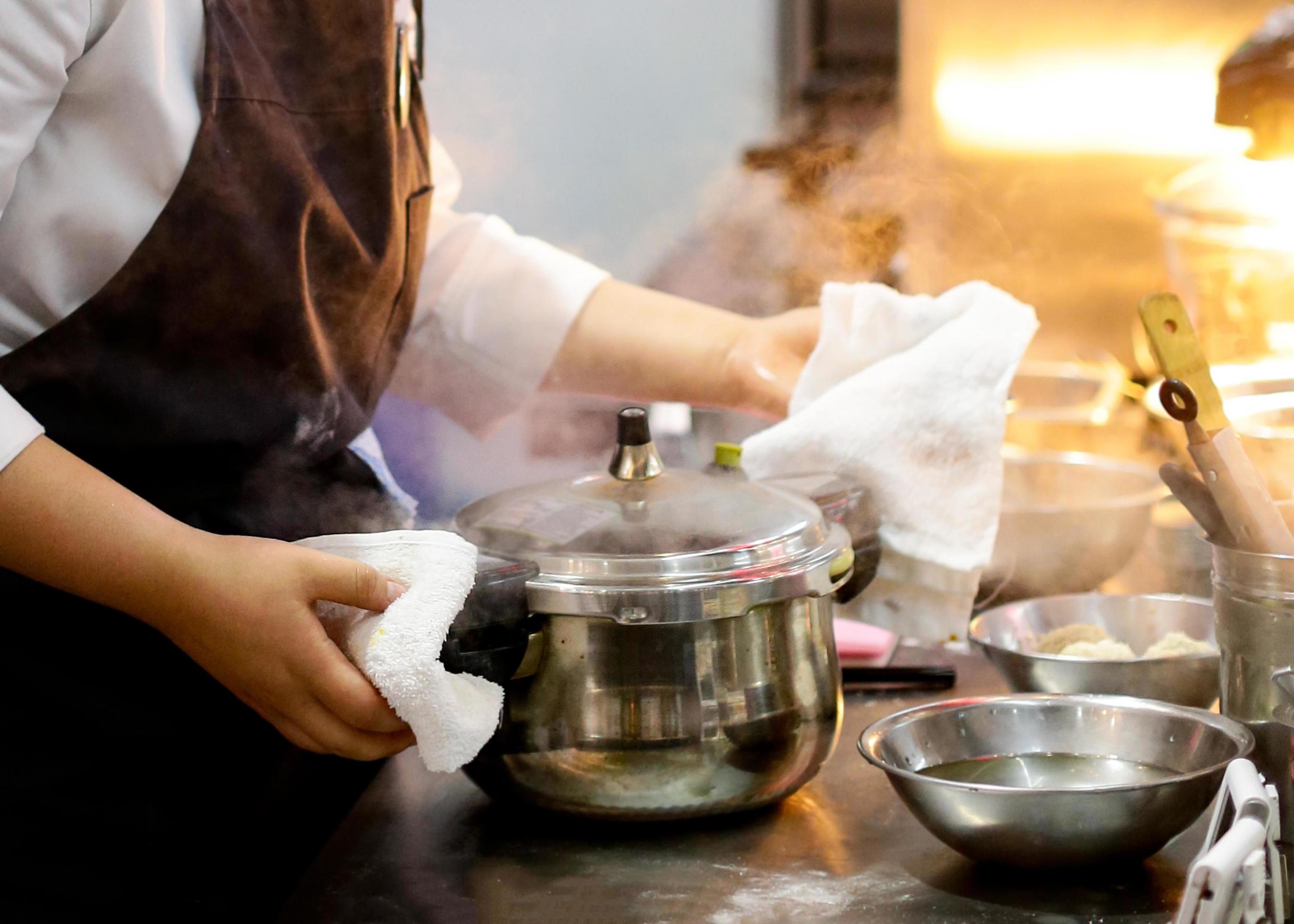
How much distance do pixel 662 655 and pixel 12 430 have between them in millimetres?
433

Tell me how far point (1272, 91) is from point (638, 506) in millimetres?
684

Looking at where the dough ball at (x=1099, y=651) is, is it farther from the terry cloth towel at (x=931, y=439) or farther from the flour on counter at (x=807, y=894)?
Result: the flour on counter at (x=807, y=894)

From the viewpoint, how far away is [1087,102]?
2771 mm

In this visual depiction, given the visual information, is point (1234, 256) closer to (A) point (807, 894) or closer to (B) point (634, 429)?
(B) point (634, 429)

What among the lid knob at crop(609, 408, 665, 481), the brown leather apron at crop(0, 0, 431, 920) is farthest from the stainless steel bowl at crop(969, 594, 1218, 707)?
the brown leather apron at crop(0, 0, 431, 920)

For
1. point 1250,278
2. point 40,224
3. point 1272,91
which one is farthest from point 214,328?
point 1250,278

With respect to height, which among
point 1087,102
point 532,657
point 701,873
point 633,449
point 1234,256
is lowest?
point 701,873

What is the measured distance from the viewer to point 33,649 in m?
0.93

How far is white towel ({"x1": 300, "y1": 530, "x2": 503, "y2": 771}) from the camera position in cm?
72

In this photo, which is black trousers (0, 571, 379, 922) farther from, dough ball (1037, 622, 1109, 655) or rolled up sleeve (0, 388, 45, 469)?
dough ball (1037, 622, 1109, 655)

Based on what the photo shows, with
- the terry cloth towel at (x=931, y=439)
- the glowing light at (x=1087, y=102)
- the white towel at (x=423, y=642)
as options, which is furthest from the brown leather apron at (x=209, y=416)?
the glowing light at (x=1087, y=102)

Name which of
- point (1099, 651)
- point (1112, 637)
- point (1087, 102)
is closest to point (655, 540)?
point (1099, 651)

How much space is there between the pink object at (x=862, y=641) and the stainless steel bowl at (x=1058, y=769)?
0.33m

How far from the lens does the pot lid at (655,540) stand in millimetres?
812
